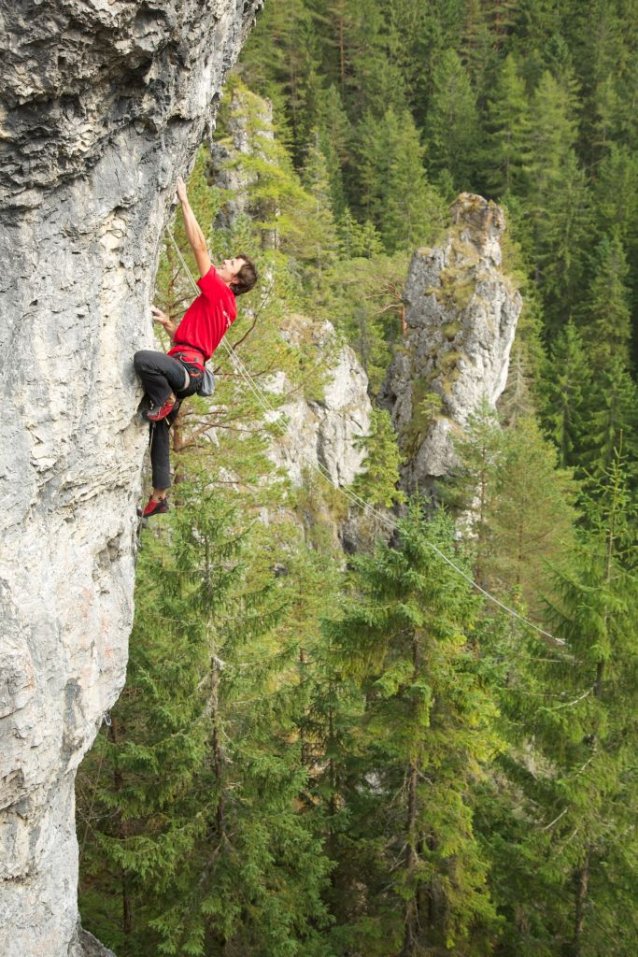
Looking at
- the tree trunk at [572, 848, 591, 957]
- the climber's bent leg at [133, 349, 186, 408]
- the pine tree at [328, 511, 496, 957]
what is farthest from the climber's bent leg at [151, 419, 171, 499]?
the tree trunk at [572, 848, 591, 957]

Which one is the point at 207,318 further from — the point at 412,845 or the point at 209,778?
the point at 412,845

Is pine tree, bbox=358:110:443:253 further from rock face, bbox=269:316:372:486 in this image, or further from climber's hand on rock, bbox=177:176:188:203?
climber's hand on rock, bbox=177:176:188:203

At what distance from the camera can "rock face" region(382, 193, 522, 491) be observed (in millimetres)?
28047

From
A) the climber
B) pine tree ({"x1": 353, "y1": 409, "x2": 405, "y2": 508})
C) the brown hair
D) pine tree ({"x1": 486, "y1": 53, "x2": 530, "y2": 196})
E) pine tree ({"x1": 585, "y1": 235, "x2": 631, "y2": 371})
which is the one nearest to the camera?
the climber

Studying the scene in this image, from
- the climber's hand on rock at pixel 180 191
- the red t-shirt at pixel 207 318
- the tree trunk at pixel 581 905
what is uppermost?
the climber's hand on rock at pixel 180 191

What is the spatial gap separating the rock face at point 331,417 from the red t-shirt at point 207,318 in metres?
19.4

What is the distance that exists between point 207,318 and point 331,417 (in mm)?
22311

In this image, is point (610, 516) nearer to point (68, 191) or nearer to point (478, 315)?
point (68, 191)

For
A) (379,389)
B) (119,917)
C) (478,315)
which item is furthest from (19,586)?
(379,389)

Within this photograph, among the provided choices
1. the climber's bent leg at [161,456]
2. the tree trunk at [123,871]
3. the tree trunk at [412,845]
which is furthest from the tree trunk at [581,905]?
the climber's bent leg at [161,456]

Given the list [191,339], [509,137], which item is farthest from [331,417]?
[509,137]

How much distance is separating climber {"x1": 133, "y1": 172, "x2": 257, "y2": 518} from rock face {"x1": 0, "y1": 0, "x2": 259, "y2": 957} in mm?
183

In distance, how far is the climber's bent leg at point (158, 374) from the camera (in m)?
4.77

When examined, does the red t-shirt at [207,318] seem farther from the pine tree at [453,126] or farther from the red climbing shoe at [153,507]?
the pine tree at [453,126]
